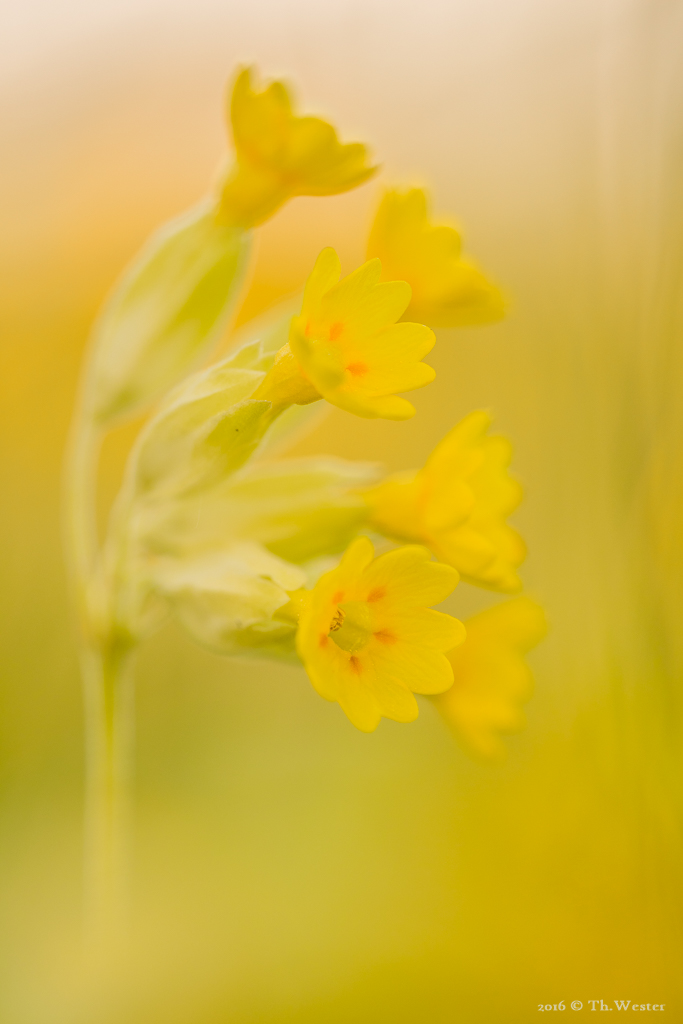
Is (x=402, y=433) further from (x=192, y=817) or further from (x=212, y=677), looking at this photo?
(x=192, y=817)

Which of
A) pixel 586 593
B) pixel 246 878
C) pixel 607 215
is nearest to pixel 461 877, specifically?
pixel 246 878

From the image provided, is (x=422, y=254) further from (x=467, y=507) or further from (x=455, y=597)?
(x=455, y=597)

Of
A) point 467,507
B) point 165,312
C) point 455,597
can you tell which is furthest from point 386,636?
point 455,597

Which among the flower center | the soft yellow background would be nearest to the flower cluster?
the flower center

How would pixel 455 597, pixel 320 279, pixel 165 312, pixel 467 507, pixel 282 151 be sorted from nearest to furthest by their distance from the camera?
pixel 320 279
pixel 467 507
pixel 282 151
pixel 165 312
pixel 455 597

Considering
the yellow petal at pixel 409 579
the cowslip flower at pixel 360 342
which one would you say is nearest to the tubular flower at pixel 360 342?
the cowslip flower at pixel 360 342

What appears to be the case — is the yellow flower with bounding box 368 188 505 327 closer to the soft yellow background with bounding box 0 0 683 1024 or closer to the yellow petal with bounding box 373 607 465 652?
the soft yellow background with bounding box 0 0 683 1024

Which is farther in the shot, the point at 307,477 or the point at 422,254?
the point at 307,477

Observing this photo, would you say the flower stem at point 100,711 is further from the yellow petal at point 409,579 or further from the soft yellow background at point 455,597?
the yellow petal at point 409,579
